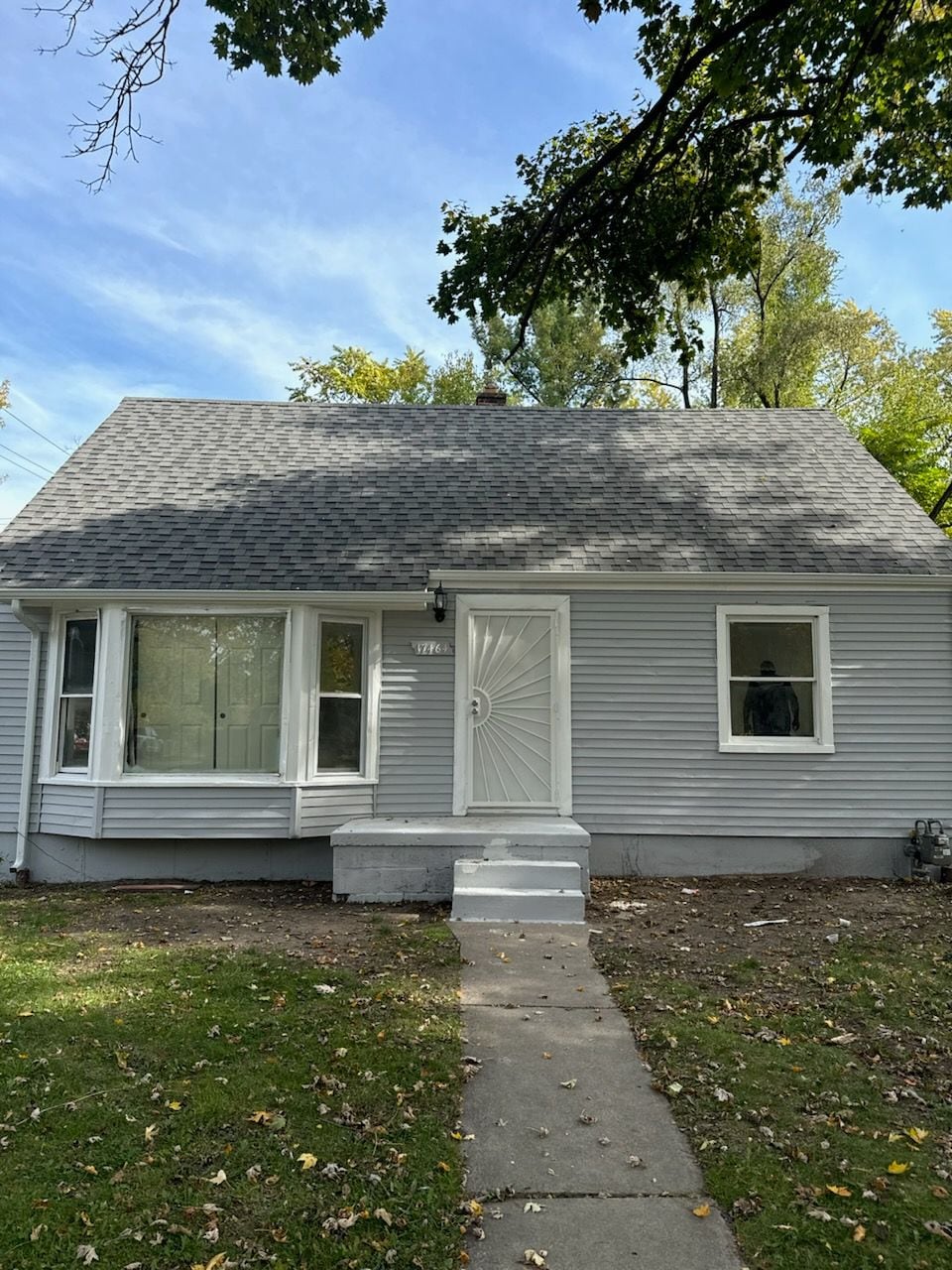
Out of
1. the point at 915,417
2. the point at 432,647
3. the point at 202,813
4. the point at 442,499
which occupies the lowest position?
the point at 202,813

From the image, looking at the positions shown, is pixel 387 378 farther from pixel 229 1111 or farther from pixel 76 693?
pixel 229 1111

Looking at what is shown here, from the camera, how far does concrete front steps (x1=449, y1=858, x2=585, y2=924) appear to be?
284 inches

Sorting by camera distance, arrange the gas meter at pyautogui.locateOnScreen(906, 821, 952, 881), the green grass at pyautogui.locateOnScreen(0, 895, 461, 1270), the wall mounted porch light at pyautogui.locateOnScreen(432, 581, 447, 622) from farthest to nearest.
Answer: the wall mounted porch light at pyautogui.locateOnScreen(432, 581, 447, 622)
the gas meter at pyautogui.locateOnScreen(906, 821, 952, 881)
the green grass at pyautogui.locateOnScreen(0, 895, 461, 1270)

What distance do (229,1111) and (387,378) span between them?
29579mm

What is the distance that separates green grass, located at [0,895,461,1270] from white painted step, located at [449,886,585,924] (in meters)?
1.13

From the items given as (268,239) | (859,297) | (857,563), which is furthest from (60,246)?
(859,297)

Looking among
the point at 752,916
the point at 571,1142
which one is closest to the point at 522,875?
the point at 752,916

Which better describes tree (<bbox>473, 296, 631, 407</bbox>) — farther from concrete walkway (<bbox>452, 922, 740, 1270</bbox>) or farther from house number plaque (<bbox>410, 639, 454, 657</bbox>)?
concrete walkway (<bbox>452, 922, 740, 1270</bbox>)

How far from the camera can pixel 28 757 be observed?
9047mm

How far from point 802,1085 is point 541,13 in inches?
295

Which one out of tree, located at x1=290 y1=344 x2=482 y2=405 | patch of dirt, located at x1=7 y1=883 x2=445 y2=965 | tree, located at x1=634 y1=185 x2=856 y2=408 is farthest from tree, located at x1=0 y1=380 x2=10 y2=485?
patch of dirt, located at x1=7 y1=883 x2=445 y2=965

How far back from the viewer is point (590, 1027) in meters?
4.95

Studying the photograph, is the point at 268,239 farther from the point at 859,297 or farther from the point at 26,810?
the point at 859,297

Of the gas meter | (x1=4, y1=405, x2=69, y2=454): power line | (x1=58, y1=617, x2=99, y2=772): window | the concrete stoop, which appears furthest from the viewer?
(x1=4, y1=405, x2=69, y2=454): power line
